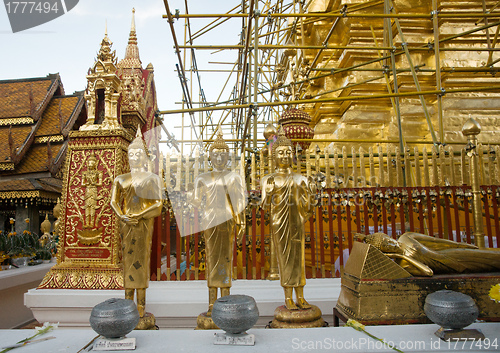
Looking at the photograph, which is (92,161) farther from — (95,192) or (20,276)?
(20,276)

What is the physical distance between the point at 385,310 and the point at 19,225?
30.3ft

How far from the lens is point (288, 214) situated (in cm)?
261

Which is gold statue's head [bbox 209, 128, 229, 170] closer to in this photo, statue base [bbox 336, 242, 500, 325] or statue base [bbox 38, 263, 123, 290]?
statue base [bbox 336, 242, 500, 325]

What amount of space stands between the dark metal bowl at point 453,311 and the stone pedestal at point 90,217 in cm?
268

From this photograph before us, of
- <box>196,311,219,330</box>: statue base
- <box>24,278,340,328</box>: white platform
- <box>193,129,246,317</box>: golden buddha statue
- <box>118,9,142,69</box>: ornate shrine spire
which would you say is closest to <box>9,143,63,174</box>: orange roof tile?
<box>118,9,142,69</box>: ornate shrine spire

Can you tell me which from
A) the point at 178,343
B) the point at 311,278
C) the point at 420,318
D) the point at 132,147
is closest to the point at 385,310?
the point at 420,318

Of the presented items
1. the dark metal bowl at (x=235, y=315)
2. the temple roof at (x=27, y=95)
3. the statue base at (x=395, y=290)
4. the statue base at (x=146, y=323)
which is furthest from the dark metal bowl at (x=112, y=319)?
the temple roof at (x=27, y=95)

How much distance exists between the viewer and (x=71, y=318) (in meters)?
3.17

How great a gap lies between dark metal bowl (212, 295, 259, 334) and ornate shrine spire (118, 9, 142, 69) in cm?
703

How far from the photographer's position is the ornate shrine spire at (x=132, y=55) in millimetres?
7738

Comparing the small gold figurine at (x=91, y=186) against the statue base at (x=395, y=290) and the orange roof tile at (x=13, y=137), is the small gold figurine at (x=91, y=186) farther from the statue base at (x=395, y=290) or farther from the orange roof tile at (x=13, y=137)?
the orange roof tile at (x=13, y=137)

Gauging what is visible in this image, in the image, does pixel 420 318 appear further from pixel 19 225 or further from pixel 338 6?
pixel 19 225

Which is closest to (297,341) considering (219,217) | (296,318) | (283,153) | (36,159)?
(296,318)

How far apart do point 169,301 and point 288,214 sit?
1443 mm
